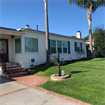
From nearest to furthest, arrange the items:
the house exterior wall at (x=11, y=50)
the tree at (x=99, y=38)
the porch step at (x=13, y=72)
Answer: the porch step at (x=13, y=72) → the house exterior wall at (x=11, y=50) → the tree at (x=99, y=38)

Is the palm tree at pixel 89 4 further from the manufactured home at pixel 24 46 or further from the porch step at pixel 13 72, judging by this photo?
the porch step at pixel 13 72

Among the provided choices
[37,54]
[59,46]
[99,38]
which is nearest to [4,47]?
[37,54]

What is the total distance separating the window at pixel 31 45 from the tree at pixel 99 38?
1358 centimetres

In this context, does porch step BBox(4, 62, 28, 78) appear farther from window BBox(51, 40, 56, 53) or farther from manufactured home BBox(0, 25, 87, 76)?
window BBox(51, 40, 56, 53)

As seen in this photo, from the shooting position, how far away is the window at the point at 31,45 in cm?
885

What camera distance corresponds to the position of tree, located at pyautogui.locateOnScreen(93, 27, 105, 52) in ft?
61.9

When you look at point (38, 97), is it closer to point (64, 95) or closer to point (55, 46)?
point (64, 95)

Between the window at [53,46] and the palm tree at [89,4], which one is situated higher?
the palm tree at [89,4]

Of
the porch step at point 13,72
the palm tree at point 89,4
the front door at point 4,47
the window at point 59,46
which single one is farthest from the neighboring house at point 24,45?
the palm tree at point 89,4

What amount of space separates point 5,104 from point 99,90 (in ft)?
10.5

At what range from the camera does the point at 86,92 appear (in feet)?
12.6

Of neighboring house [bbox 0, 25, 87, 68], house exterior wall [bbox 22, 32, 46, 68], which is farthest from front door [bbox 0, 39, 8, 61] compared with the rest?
house exterior wall [bbox 22, 32, 46, 68]

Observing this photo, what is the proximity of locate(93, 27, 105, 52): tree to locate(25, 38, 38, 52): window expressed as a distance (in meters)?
13.6

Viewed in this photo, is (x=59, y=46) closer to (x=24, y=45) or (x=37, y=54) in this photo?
(x=37, y=54)
